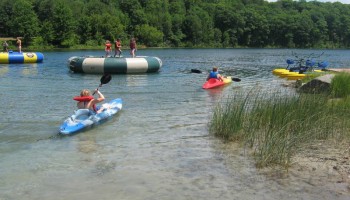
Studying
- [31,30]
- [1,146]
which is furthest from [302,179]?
[31,30]

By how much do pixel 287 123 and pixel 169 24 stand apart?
300ft

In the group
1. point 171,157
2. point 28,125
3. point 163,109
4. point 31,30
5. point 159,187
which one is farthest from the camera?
point 31,30

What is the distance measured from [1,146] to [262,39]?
106 metres

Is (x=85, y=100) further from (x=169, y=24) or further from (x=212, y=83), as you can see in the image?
(x=169, y=24)

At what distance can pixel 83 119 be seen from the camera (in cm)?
999

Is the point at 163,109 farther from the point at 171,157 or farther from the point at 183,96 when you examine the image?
the point at 171,157

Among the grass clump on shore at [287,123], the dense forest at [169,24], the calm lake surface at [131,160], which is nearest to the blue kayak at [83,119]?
the calm lake surface at [131,160]

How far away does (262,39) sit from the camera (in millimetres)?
110000

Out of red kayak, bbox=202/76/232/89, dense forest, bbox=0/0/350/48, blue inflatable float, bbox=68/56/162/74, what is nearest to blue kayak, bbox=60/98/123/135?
red kayak, bbox=202/76/232/89

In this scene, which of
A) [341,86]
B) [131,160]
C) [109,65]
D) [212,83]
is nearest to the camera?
[131,160]

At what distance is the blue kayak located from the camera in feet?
30.8

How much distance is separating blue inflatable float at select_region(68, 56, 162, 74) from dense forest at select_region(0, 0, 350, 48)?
50.7 meters

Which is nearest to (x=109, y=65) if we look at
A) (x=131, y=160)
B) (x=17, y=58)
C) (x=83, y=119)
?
(x=17, y=58)

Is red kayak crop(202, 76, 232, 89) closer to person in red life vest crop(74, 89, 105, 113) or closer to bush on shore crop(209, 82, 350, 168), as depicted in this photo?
person in red life vest crop(74, 89, 105, 113)
